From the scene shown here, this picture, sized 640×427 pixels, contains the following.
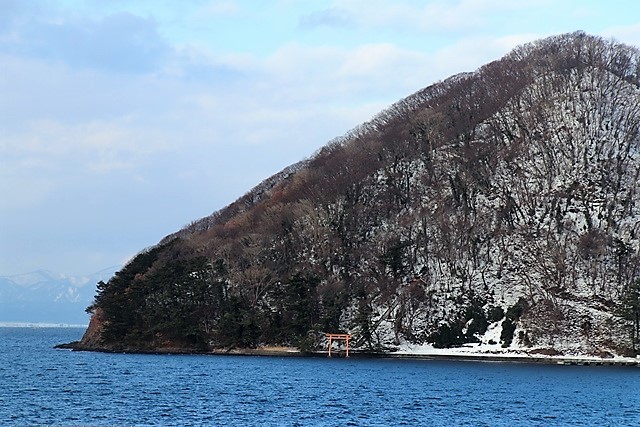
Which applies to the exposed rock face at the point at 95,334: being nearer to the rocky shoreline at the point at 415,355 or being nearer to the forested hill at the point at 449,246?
the forested hill at the point at 449,246

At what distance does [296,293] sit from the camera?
121562mm

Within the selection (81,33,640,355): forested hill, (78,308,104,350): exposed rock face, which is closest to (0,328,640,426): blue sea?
(81,33,640,355): forested hill

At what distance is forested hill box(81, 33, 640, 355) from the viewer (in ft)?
388

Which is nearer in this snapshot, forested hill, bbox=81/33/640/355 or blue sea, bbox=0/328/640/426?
blue sea, bbox=0/328/640/426

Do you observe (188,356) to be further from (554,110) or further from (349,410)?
(554,110)

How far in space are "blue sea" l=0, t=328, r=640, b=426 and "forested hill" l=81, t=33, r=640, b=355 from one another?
14415 millimetres

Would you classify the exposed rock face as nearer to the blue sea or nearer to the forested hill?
the forested hill

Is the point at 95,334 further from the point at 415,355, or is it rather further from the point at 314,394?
the point at 314,394

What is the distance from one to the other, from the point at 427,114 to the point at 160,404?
115 meters

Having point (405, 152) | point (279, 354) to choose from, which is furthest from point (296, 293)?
point (405, 152)

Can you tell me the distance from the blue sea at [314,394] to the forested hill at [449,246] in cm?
1441

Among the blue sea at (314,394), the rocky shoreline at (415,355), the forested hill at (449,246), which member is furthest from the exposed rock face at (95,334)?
the blue sea at (314,394)

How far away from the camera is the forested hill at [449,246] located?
118 meters

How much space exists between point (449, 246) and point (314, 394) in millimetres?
68170
